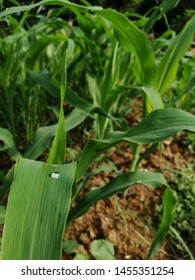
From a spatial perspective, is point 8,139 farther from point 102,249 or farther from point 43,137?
point 102,249

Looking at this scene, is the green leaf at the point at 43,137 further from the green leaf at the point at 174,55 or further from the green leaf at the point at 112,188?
the green leaf at the point at 174,55

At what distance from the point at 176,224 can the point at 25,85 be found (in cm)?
69

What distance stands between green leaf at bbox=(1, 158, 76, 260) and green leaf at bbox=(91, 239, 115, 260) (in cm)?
45

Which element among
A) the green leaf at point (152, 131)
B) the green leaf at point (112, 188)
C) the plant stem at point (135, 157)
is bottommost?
the green leaf at point (112, 188)

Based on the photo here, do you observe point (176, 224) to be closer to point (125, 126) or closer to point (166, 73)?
point (125, 126)

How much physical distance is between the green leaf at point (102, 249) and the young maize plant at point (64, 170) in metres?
0.14

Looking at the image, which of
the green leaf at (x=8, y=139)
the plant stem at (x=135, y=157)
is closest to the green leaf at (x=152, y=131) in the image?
the green leaf at (x=8, y=139)

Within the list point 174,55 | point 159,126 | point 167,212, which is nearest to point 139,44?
point 174,55

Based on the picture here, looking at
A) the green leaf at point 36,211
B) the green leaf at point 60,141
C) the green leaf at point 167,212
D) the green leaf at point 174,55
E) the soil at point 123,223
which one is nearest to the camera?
the green leaf at point 36,211

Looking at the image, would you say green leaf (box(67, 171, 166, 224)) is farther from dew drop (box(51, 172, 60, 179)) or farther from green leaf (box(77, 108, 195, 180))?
dew drop (box(51, 172, 60, 179))

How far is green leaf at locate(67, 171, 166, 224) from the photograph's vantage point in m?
0.81

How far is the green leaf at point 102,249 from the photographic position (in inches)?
37.2

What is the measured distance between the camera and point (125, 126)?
3.54 ft
